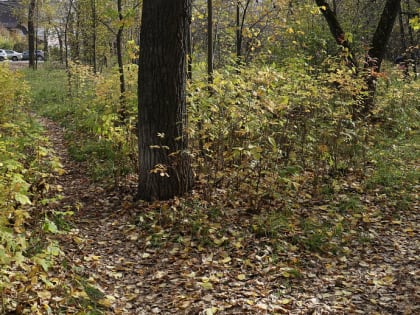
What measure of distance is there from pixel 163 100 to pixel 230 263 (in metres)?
2.40

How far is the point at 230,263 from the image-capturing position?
4508mm

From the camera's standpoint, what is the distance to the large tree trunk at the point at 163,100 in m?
5.48

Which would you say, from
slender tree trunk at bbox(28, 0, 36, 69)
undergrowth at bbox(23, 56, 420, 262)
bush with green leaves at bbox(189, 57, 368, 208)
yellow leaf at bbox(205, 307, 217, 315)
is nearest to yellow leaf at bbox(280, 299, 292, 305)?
yellow leaf at bbox(205, 307, 217, 315)

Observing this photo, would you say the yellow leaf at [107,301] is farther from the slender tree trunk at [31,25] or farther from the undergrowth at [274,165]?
the slender tree trunk at [31,25]

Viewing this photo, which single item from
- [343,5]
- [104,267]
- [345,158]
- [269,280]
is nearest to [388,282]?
[269,280]

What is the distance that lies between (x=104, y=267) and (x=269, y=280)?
1755 mm

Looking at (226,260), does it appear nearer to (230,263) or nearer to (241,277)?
(230,263)

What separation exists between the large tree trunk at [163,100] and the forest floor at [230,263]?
1.15 feet

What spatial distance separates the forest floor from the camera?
12.6ft

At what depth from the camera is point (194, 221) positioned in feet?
17.0

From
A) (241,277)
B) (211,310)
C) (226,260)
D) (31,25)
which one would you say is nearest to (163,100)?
(226,260)

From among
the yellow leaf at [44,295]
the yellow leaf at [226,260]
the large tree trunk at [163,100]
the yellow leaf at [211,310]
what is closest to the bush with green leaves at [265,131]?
the large tree trunk at [163,100]

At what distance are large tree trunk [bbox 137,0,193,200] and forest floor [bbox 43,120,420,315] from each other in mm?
351

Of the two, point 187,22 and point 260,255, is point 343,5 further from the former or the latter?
point 260,255
